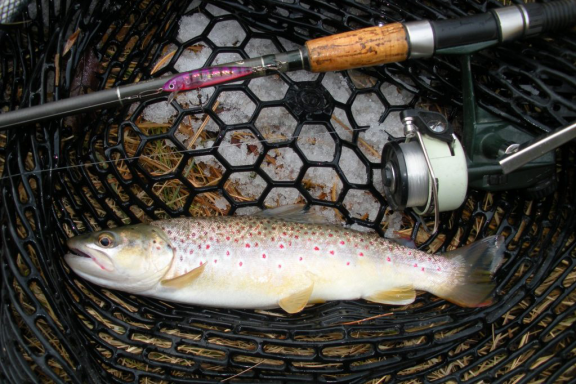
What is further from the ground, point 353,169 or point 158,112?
point 158,112

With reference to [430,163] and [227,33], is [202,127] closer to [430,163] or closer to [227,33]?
[227,33]

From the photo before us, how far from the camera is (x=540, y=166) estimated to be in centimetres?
212

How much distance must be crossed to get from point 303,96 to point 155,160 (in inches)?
30.9

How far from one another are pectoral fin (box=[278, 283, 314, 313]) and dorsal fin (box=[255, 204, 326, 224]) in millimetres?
305

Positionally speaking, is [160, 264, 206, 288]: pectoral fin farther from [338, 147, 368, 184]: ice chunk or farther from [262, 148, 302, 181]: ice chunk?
[338, 147, 368, 184]: ice chunk

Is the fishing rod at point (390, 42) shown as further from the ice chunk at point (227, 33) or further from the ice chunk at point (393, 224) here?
the ice chunk at point (393, 224)

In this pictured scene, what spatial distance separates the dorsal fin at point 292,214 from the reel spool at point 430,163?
41 cm

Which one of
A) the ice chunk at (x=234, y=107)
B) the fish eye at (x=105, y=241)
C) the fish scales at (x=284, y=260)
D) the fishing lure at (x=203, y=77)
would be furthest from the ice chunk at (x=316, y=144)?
the fish eye at (x=105, y=241)

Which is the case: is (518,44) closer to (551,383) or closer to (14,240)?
(551,383)

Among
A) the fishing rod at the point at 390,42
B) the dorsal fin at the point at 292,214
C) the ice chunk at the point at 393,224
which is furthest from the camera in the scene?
the ice chunk at the point at 393,224

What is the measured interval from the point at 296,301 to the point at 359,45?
1071 mm

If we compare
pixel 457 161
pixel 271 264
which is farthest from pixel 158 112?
pixel 457 161

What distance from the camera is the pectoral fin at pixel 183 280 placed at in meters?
1.98

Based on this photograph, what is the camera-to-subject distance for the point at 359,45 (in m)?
1.94
